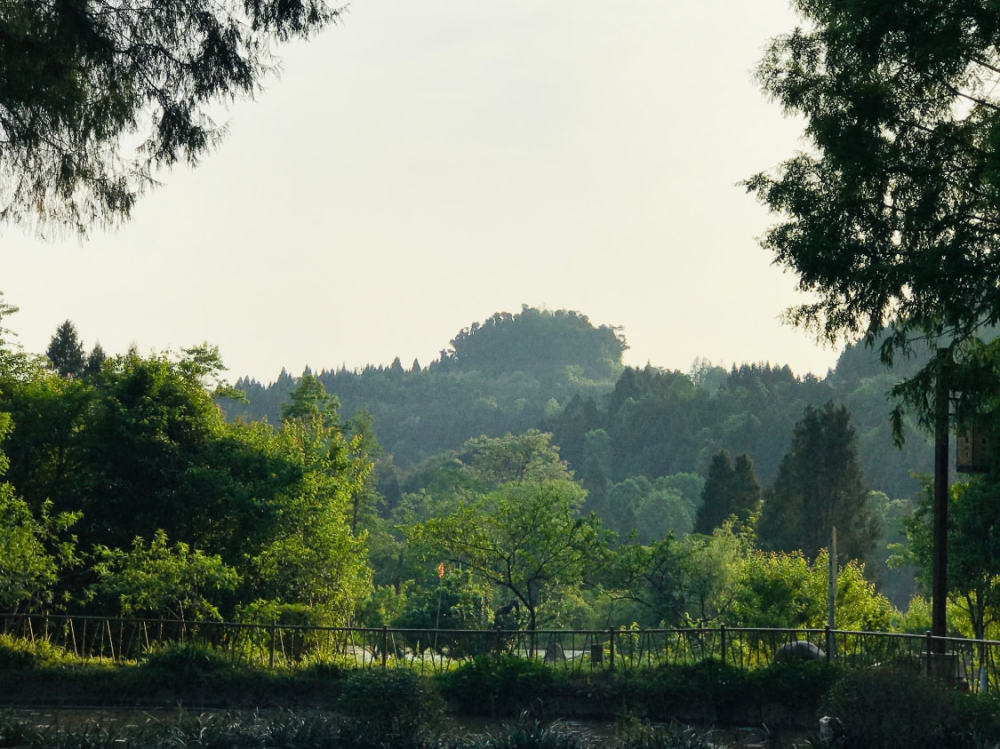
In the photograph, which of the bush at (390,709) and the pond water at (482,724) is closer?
the bush at (390,709)

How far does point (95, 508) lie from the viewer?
27719 mm

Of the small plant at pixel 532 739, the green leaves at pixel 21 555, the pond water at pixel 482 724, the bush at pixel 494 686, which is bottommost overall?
the pond water at pixel 482 724

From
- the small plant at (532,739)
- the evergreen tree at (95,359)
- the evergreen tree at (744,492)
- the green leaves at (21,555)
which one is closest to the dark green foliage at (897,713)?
the small plant at (532,739)

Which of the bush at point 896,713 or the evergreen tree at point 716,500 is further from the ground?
the evergreen tree at point 716,500

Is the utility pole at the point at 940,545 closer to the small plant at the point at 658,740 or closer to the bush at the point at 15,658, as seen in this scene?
the small plant at the point at 658,740

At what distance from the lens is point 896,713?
10820 millimetres

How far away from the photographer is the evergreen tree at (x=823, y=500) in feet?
192

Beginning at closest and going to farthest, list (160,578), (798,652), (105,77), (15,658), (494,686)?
1. (105,77)
2. (494,686)
3. (15,658)
4. (798,652)
5. (160,578)

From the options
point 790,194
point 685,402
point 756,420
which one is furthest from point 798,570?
point 685,402

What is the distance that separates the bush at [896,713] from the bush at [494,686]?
6564 mm

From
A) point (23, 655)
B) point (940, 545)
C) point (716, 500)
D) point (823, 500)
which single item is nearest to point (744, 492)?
point (716, 500)

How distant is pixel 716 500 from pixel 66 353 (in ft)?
116

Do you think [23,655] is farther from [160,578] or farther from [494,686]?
[494,686]

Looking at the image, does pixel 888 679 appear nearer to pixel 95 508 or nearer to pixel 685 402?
pixel 95 508
